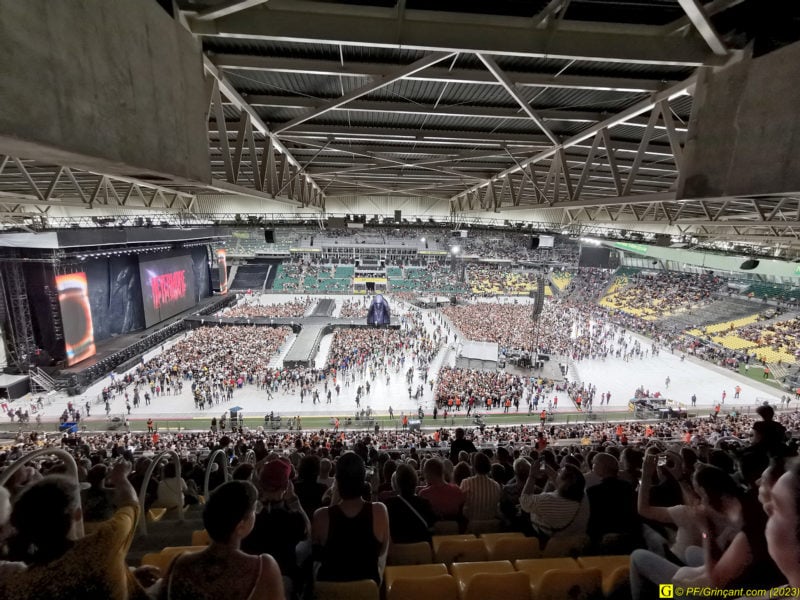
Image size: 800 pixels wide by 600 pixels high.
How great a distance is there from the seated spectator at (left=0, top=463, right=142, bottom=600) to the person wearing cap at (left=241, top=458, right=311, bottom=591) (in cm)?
88

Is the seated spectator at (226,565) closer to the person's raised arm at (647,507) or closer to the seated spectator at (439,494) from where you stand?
the seated spectator at (439,494)

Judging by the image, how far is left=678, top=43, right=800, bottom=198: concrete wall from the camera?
264 centimetres

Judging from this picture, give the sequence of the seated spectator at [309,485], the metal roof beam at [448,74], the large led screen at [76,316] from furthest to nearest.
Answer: the large led screen at [76,316], the metal roof beam at [448,74], the seated spectator at [309,485]

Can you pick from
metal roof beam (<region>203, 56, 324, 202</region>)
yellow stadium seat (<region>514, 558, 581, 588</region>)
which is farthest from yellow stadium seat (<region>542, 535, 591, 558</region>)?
metal roof beam (<region>203, 56, 324, 202</region>)

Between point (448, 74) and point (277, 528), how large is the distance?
452cm

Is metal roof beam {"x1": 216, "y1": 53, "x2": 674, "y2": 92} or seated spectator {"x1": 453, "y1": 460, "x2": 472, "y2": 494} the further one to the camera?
seated spectator {"x1": 453, "y1": 460, "x2": 472, "y2": 494}

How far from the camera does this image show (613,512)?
295 cm

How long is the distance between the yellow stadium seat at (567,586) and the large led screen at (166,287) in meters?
27.7

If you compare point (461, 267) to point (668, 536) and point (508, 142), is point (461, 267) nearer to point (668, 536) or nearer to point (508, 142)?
point (508, 142)

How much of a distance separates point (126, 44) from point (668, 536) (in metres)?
4.91

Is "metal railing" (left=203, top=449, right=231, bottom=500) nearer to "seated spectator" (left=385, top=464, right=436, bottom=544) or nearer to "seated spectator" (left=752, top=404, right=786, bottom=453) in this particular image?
"seated spectator" (left=385, top=464, right=436, bottom=544)

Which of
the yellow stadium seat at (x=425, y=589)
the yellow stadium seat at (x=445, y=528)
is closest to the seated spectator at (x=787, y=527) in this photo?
the yellow stadium seat at (x=425, y=589)

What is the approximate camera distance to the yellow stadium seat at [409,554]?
109 inches

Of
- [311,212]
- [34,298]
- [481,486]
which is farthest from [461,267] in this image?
[481,486]
